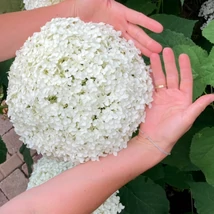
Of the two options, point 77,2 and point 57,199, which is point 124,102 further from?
point 77,2

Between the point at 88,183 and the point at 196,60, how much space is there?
475mm

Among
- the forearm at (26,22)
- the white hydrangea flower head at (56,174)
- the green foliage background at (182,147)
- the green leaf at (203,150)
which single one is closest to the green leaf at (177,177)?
the green foliage background at (182,147)

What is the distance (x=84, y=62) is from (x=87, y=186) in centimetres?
30

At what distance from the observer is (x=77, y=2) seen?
1.34m

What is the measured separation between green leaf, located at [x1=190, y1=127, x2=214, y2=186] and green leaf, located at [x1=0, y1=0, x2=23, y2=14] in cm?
89

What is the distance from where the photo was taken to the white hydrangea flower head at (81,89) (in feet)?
3.51

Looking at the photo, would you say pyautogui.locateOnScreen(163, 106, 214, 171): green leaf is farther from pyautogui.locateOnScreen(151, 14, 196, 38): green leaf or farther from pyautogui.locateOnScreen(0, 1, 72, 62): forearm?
pyautogui.locateOnScreen(0, 1, 72, 62): forearm

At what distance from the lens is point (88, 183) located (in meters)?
1.14

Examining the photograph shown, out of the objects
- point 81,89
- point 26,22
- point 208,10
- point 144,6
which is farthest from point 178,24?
point 81,89

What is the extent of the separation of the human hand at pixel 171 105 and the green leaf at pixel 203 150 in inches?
10.0

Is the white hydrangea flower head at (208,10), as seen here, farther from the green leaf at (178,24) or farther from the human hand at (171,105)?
the human hand at (171,105)

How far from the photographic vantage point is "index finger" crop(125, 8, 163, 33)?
125cm

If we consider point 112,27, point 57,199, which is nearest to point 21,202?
point 57,199

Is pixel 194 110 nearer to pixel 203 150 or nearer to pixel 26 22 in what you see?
pixel 203 150
